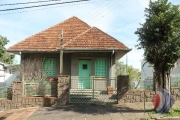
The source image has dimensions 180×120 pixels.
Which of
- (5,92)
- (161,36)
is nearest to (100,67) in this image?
(5,92)

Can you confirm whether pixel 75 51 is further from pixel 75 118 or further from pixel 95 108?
pixel 75 118

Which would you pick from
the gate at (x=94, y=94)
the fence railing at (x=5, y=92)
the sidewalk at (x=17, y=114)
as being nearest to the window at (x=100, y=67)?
the gate at (x=94, y=94)

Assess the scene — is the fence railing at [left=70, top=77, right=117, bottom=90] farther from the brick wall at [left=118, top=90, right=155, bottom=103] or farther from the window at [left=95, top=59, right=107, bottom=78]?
the brick wall at [left=118, top=90, right=155, bottom=103]

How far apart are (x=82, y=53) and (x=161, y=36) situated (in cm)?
760

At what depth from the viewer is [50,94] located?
42.8ft

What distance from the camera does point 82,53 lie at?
16828 mm

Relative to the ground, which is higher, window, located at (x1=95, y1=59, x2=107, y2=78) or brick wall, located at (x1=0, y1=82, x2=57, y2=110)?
window, located at (x1=95, y1=59, x2=107, y2=78)

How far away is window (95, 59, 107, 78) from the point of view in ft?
55.2

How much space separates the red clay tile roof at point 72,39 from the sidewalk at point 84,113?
5.27 metres

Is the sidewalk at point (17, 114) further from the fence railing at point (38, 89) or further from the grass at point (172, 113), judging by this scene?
the grass at point (172, 113)

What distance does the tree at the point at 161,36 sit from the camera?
9.94 meters

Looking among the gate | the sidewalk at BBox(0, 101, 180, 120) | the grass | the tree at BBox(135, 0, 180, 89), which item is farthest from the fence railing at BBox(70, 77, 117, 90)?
the grass

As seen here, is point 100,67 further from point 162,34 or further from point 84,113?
point 162,34

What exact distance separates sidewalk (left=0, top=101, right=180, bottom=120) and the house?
356cm
